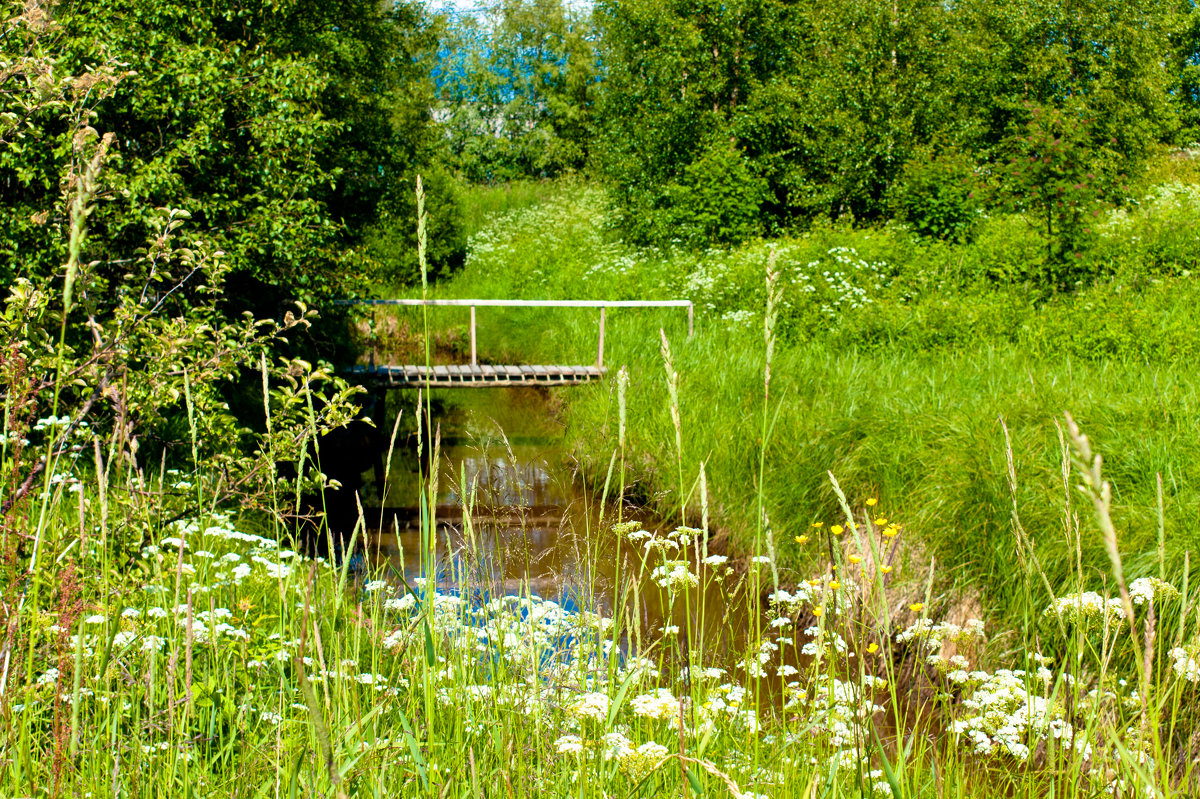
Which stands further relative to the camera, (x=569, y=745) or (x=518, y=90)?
(x=518, y=90)

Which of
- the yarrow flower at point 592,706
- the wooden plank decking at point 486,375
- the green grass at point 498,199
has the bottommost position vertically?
the wooden plank decking at point 486,375

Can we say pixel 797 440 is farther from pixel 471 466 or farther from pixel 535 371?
pixel 535 371

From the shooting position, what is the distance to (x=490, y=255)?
790 inches

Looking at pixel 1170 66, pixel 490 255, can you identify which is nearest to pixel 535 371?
pixel 490 255

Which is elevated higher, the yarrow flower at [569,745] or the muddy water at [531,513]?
the yarrow flower at [569,745]

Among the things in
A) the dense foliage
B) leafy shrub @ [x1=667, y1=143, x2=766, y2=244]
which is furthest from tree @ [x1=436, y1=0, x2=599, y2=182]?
leafy shrub @ [x1=667, y1=143, x2=766, y2=244]

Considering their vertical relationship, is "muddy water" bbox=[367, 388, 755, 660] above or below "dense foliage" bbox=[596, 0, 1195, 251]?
below

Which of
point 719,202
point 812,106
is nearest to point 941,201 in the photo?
point 812,106

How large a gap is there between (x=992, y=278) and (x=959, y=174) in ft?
12.4

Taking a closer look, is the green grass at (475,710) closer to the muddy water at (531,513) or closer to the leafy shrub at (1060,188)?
the muddy water at (531,513)

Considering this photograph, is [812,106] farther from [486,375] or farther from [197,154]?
[197,154]

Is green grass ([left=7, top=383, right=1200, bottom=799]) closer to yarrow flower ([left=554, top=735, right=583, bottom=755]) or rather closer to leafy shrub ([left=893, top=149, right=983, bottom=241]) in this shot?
yarrow flower ([left=554, top=735, right=583, bottom=755])

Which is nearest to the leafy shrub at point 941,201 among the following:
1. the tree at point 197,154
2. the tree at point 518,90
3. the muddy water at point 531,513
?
the muddy water at point 531,513

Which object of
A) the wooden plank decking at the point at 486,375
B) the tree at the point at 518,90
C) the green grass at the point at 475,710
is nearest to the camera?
the green grass at the point at 475,710
